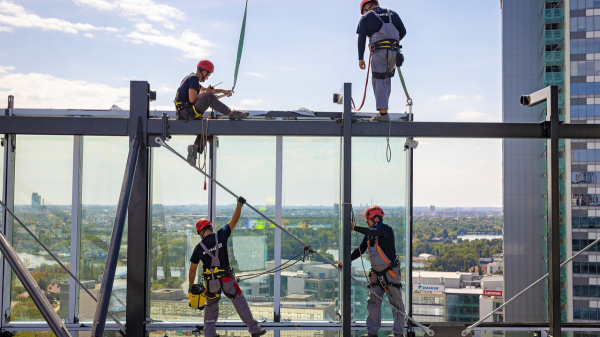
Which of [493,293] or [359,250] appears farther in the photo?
[493,293]

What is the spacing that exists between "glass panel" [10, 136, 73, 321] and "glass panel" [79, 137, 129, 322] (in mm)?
260

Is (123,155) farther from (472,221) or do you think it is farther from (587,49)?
(472,221)

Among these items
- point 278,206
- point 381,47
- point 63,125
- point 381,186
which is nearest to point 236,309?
point 278,206

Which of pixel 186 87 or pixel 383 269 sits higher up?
pixel 186 87

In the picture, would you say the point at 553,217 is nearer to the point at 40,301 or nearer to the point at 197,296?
the point at 197,296

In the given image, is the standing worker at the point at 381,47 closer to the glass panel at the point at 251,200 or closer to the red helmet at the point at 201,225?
the glass panel at the point at 251,200

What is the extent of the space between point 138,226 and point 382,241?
11.7 ft

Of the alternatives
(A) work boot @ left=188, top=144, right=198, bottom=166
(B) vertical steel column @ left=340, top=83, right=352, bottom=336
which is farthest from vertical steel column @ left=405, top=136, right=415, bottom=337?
(A) work boot @ left=188, top=144, right=198, bottom=166

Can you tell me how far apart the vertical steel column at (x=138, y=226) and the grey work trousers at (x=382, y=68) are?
10.8ft

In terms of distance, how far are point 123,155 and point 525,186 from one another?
7449 centimetres

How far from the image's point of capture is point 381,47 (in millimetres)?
7402

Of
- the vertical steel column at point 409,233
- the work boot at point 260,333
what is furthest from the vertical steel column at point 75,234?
the vertical steel column at point 409,233

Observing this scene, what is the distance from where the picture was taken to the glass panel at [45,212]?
7934 mm

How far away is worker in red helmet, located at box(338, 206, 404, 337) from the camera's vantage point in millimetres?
7504
